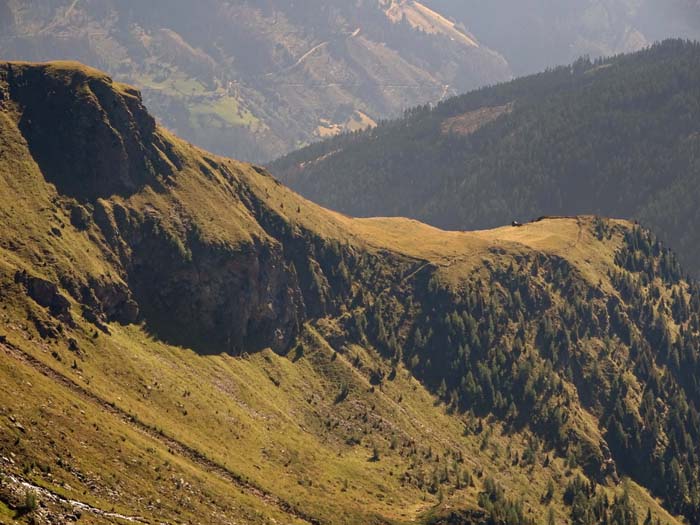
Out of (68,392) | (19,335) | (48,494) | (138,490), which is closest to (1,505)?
(48,494)

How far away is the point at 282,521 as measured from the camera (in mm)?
196375

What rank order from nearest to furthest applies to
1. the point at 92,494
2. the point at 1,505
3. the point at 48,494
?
the point at 1,505 → the point at 48,494 → the point at 92,494

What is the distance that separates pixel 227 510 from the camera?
186 meters

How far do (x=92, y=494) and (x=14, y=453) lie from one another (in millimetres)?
14959

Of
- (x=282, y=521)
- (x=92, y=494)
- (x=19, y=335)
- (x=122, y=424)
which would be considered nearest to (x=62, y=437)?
(x=92, y=494)

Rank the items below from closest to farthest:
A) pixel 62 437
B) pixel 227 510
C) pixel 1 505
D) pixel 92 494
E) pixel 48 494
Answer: pixel 1 505
pixel 48 494
pixel 92 494
pixel 62 437
pixel 227 510

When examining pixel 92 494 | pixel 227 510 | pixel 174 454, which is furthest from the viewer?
pixel 174 454

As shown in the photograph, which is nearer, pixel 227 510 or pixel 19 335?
pixel 227 510

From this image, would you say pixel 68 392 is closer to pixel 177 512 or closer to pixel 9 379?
pixel 9 379

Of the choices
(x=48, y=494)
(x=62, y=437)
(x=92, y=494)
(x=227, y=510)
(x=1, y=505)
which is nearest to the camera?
(x=1, y=505)

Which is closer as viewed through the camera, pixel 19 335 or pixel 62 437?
pixel 62 437

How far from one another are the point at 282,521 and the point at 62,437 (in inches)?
2117

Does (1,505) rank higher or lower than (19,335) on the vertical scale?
lower

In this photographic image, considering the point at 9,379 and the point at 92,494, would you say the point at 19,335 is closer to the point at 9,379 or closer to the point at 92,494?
the point at 9,379
